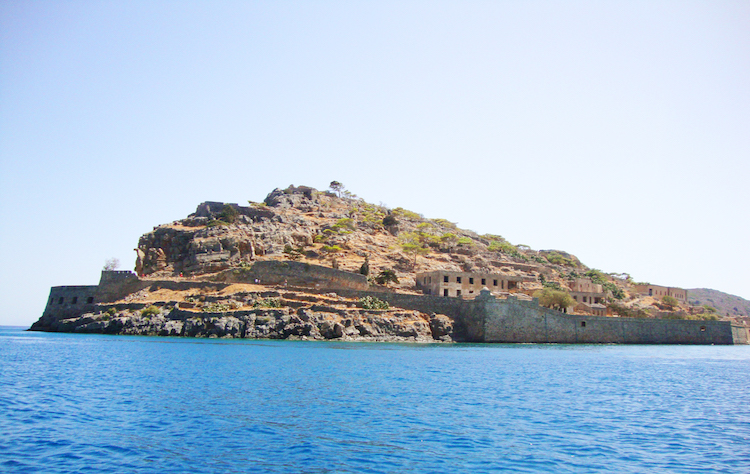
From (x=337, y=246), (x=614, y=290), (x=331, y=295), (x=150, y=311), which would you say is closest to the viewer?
(x=150, y=311)

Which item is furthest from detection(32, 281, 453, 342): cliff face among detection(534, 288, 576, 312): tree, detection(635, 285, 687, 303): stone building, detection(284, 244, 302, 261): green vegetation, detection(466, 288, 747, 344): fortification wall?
detection(635, 285, 687, 303): stone building

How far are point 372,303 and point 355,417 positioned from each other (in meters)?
32.6

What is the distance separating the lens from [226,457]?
11719mm

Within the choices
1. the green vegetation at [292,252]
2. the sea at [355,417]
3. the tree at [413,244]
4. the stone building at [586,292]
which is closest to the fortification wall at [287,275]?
the green vegetation at [292,252]

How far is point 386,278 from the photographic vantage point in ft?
189

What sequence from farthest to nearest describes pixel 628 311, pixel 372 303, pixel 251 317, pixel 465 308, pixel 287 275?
pixel 628 311
pixel 287 275
pixel 465 308
pixel 372 303
pixel 251 317

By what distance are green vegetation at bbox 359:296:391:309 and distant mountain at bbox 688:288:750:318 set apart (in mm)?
123372

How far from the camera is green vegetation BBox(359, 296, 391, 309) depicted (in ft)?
157

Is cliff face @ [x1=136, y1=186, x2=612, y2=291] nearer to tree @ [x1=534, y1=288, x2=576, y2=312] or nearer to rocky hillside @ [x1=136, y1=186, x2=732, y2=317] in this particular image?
rocky hillside @ [x1=136, y1=186, x2=732, y2=317]

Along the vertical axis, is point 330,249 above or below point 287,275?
above

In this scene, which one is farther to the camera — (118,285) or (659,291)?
(659,291)

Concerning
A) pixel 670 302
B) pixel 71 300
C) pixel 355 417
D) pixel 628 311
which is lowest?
pixel 355 417

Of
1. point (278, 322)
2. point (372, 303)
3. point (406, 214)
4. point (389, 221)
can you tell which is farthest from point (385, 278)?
point (406, 214)

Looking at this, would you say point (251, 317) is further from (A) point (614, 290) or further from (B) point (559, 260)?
(B) point (559, 260)
